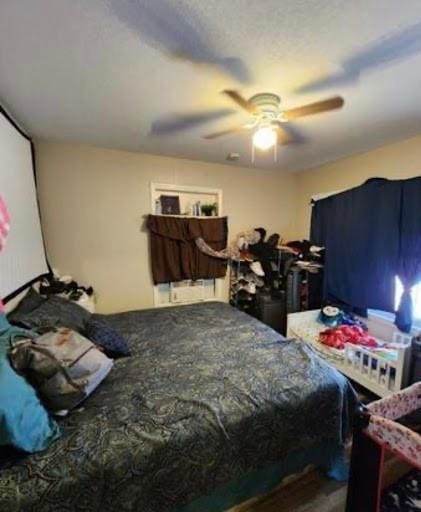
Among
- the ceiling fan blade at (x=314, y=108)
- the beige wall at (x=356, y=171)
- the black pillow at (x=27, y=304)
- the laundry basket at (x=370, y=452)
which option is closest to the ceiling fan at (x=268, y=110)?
the ceiling fan blade at (x=314, y=108)

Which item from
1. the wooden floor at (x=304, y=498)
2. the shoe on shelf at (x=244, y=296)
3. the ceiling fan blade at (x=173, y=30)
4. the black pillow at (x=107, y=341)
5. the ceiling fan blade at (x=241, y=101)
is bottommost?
the wooden floor at (x=304, y=498)

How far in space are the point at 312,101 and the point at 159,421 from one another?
7.13 feet

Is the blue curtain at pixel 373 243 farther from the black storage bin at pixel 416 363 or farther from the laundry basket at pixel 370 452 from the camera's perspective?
the laundry basket at pixel 370 452

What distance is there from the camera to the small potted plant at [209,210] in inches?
135

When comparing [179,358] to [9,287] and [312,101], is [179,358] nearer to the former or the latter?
[9,287]

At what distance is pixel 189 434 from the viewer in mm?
1163

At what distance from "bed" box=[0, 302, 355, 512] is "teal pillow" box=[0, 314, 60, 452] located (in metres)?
0.06

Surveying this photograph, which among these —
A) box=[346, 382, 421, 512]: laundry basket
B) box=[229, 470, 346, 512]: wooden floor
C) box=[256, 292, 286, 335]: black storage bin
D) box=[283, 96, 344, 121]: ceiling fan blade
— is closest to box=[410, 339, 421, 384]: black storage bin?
box=[229, 470, 346, 512]: wooden floor

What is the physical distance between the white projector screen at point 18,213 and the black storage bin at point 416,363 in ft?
10.3

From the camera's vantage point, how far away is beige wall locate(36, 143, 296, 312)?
2768mm

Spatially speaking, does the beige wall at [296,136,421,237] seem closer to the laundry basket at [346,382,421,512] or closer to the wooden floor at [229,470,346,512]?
the laundry basket at [346,382,421,512]

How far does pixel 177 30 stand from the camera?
46.3 inches

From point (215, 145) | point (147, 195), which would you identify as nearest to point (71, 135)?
point (147, 195)

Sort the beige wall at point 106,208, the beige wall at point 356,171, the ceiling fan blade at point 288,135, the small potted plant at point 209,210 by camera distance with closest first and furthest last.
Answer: the ceiling fan blade at point 288,135
the beige wall at point 356,171
the beige wall at point 106,208
the small potted plant at point 209,210
